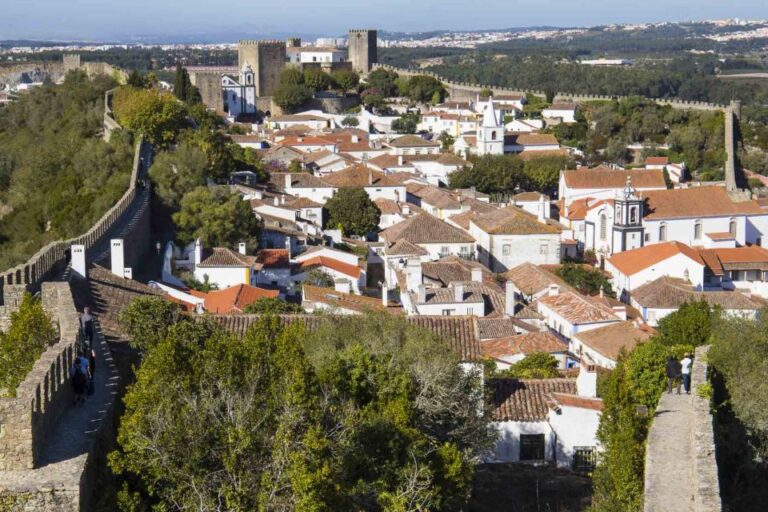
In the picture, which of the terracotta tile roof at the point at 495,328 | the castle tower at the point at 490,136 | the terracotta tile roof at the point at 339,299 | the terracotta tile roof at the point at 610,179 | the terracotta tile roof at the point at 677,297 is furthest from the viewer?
the castle tower at the point at 490,136

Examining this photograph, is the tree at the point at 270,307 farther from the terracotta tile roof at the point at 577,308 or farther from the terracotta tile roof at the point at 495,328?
the terracotta tile roof at the point at 577,308

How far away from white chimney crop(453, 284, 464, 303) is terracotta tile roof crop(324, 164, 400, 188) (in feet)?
48.6

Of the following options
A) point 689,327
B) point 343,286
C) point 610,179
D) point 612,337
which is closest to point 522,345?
point 689,327

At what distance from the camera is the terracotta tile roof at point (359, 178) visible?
35.6 meters

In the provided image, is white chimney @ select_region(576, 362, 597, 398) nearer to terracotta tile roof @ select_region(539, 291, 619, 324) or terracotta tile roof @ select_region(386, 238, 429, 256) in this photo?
terracotta tile roof @ select_region(539, 291, 619, 324)

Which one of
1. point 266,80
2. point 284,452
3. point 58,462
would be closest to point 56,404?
point 58,462

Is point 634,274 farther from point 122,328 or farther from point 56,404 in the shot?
point 56,404

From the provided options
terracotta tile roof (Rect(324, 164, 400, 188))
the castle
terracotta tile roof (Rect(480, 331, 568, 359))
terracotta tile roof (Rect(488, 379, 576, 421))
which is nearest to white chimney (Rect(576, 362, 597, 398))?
terracotta tile roof (Rect(488, 379, 576, 421))

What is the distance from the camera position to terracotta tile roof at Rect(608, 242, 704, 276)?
2883 centimetres

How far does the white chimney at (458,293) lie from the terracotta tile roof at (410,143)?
25.3 metres

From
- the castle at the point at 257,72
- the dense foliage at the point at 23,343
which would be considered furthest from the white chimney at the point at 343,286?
the castle at the point at 257,72

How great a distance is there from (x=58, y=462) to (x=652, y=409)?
19.4 feet

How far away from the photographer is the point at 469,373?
11.5 meters

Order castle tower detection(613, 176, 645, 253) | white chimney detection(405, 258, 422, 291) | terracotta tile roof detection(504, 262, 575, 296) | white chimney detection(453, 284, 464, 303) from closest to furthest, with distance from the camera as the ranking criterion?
white chimney detection(453, 284, 464, 303) < white chimney detection(405, 258, 422, 291) < terracotta tile roof detection(504, 262, 575, 296) < castle tower detection(613, 176, 645, 253)
